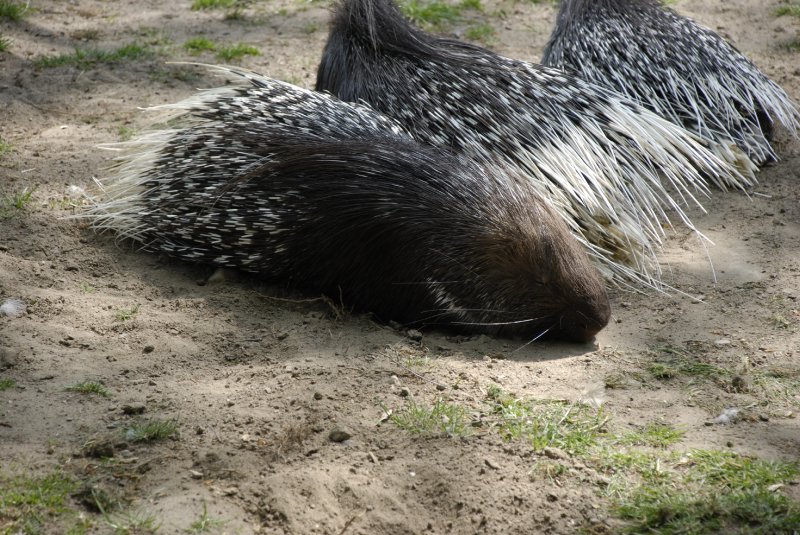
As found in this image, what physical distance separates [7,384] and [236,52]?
11.6 feet

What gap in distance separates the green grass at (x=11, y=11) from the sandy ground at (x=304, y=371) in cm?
128

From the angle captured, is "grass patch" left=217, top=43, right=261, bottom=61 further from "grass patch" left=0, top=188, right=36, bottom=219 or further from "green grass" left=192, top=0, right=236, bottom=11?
"grass patch" left=0, top=188, right=36, bottom=219

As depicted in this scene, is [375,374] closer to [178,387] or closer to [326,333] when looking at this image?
[326,333]

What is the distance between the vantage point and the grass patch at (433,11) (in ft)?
21.4

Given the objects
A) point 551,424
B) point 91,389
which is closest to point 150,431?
point 91,389

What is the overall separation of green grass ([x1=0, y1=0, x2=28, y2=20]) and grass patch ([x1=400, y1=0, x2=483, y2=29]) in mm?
2602

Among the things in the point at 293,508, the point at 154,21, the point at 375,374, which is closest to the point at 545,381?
the point at 375,374

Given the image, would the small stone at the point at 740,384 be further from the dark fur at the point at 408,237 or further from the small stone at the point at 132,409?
the small stone at the point at 132,409

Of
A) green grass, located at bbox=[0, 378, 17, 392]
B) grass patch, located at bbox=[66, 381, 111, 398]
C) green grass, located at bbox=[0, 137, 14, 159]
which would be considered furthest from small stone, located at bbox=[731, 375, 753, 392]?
green grass, located at bbox=[0, 137, 14, 159]

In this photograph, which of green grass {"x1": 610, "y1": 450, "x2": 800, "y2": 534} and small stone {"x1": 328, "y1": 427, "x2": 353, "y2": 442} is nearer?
green grass {"x1": 610, "y1": 450, "x2": 800, "y2": 534}

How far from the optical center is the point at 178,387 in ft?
9.46

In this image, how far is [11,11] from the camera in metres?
6.01

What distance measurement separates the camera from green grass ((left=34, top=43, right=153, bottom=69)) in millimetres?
5441

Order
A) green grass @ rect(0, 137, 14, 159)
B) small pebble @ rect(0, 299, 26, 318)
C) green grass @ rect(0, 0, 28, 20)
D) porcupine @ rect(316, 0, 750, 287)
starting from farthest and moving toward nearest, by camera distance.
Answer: green grass @ rect(0, 0, 28, 20), green grass @ rect(0, 137, 14, 159), porcupine @ rect(316, 0, 750, 287), small pebble @ rect(0, 299, 26, 318)
